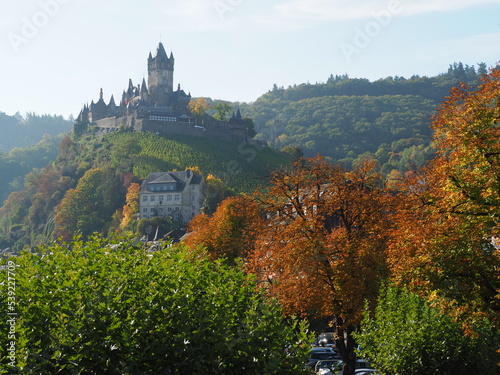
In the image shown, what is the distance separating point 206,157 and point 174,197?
27.5 meters

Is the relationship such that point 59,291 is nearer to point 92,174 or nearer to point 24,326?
point 24,326

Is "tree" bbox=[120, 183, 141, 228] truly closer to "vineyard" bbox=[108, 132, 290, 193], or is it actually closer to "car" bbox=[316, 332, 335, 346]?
"vineyard" bbox=[108, 132, 290, 193]

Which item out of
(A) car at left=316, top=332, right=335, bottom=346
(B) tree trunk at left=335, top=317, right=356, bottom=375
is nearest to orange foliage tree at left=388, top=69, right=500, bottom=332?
(B) tree trunk at left=335, top=317, right=356, bottom=375

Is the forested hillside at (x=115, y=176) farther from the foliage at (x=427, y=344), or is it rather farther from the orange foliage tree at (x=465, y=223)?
the orange foliage tree at (x=465, y=223)

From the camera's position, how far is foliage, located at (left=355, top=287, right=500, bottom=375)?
34.4 meters

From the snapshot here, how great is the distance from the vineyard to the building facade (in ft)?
32.9

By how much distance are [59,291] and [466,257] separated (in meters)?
16.9

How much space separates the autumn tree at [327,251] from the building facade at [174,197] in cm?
10845

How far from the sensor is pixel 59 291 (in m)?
20.4

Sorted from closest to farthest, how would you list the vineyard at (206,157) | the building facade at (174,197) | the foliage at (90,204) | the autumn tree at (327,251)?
the autumn tree at (327,251) → the building facade at (174,197) → the foliage at (90,204) → the vineyard at (206,157)

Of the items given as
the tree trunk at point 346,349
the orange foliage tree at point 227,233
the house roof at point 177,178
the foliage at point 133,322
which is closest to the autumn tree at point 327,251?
the tree trunk at point 346,349

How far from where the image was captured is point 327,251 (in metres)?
42.3

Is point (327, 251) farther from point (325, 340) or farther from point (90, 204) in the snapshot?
point (90, 204)

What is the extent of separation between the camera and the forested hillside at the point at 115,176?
16888 centimetres
